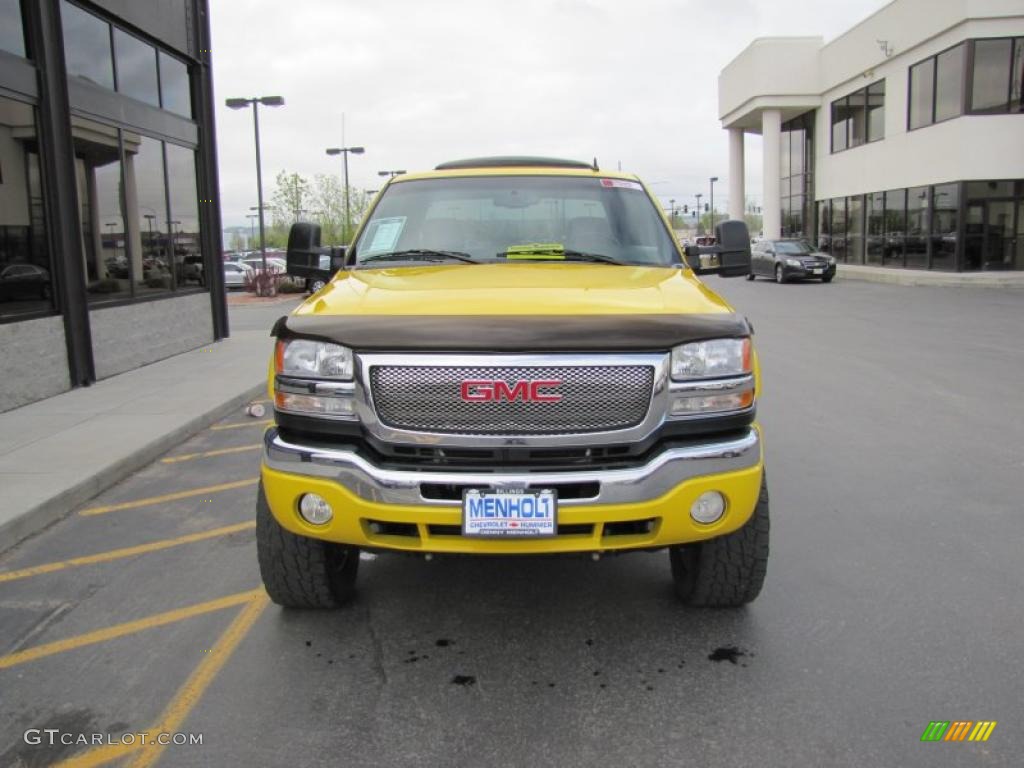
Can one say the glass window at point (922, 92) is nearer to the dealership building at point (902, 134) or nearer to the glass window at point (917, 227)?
→ the dealership building at point (902, 134)

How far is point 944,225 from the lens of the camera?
2759cm

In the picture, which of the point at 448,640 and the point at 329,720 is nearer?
the point at 329,720

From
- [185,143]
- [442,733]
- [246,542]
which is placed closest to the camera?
[442,733]

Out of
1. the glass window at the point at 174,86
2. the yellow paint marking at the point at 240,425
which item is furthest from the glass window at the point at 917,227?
the yellow paint marking at the point at 240,425

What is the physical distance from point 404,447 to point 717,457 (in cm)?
117

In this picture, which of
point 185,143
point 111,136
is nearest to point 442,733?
point 111,136

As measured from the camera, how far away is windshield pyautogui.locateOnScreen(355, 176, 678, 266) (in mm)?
4605

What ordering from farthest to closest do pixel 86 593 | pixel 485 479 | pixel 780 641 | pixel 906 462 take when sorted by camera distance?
1. pixel 906 462
2. pixel 86 593
3. pixel 780 641
4. pixel 485 479

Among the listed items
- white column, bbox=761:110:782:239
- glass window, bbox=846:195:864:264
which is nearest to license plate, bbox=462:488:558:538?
glass window, bbox=846:195:864:264

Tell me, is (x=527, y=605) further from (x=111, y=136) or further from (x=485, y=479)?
(x=111, y=136)

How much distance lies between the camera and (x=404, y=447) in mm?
3244

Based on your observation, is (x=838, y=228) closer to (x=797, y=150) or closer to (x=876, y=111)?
(x=876, y=111)

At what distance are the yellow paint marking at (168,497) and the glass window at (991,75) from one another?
27.2m

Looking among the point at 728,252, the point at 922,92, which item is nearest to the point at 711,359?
the point at 728,252
